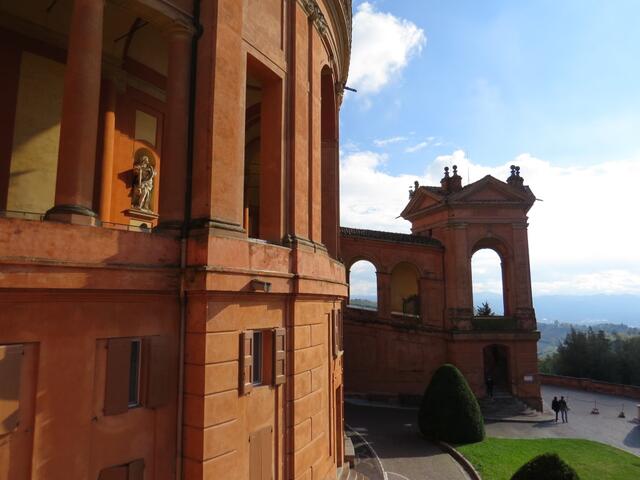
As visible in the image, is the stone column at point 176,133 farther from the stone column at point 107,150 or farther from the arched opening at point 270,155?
the stone column at point 107,150

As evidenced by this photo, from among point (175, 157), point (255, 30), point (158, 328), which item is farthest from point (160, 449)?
point (255, 30)

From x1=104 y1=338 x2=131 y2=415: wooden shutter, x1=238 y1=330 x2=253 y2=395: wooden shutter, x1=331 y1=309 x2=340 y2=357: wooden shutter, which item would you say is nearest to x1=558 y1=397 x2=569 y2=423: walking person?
x1=331 y1=309 x2=340 y2=357: wooden shutter

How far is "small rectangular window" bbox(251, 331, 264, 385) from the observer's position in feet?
32.1

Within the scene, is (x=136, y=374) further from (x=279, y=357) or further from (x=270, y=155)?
(x=270, y=155)

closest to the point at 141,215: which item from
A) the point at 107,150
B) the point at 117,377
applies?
the point at 107,150

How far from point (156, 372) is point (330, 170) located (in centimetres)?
1185

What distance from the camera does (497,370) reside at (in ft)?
110

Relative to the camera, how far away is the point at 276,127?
447 inches

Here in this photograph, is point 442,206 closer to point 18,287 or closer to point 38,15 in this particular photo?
point 38,15

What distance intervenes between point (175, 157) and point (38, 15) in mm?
6039

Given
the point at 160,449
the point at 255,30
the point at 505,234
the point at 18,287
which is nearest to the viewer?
the point at 18,287

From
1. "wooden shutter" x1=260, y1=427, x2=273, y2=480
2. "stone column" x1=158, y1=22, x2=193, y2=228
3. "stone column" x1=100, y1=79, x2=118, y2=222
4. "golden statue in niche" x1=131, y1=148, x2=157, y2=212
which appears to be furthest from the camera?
"golden statue in niche" x1=131, y1=148, x2=157, y2=212

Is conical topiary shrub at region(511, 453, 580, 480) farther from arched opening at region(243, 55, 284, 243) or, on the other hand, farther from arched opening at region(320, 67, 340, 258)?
arched opening at region(243, 55, 284, 243)

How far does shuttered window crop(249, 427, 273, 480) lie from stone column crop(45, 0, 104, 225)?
530 cm
